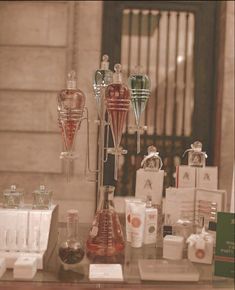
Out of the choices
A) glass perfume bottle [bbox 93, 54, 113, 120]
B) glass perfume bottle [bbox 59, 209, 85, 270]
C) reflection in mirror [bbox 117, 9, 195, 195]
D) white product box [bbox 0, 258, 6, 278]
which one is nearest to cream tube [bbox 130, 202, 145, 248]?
glass perfume bottle [bbox 59, 209, 85, 270]

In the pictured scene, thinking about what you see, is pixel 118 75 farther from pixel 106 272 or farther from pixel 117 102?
pixel 106 272

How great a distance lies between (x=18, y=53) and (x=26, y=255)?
6.64 feet

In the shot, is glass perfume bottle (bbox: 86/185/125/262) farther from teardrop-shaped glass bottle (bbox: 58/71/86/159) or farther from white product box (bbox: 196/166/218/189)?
white product box (bbox: 196/166/218/189)

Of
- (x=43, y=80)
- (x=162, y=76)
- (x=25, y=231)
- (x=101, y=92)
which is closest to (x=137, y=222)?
(x=25, y=231)

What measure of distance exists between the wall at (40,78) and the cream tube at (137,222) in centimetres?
153

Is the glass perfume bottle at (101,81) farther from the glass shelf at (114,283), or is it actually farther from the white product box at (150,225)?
the glass shelf at (114,283)

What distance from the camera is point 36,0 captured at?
3.14 m

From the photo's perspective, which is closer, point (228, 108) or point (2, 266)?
point (2, 266)

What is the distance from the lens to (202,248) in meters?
1.50

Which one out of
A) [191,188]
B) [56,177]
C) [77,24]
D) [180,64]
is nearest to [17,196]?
[191,188]

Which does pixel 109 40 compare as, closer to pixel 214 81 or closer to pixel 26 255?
pixel 214 81

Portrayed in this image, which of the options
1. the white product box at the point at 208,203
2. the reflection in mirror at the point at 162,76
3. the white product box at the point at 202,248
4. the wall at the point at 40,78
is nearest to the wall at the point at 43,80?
the wall at the point at 40,78

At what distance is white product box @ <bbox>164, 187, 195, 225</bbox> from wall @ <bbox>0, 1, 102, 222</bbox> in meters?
1.45

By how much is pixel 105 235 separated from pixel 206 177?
20.8 inches
